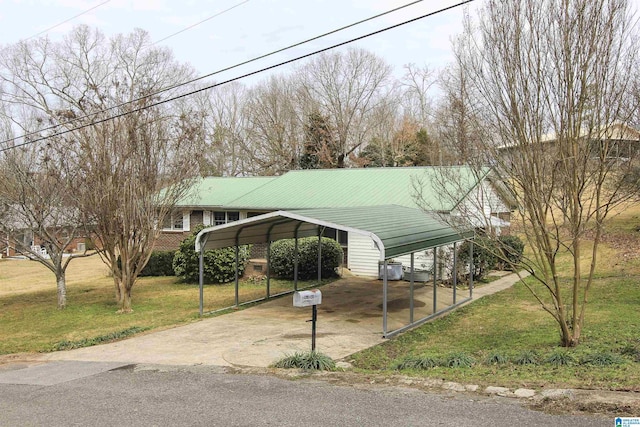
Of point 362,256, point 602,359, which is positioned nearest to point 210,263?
point 362,256

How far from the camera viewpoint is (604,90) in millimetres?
8617

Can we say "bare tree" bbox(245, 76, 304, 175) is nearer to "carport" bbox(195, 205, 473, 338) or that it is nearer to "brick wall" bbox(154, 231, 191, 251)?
"brick wall" bbox(154, 231, 191, 251)

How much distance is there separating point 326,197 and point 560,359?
1575cm

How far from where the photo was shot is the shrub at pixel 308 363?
872 cm

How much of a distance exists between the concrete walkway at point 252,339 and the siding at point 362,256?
5072 millimetres

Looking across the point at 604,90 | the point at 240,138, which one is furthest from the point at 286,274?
the point at 240,138

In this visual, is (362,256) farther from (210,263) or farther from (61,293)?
(61,293)

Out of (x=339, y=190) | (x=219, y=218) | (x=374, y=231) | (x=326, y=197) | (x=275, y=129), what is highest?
(x=275, y=129)

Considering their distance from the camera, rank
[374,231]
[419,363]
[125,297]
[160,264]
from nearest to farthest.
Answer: [419,363]
[374,231]
[125,297]
[160,264]

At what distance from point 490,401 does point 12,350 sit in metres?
10.7

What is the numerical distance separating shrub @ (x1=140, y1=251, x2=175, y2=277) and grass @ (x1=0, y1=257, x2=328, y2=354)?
2.44ft

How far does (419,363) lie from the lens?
8.73m

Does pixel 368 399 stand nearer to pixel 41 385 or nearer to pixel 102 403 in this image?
pixel 102 403

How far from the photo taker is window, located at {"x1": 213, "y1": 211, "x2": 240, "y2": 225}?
85.8ft
